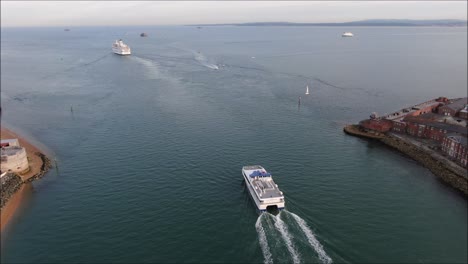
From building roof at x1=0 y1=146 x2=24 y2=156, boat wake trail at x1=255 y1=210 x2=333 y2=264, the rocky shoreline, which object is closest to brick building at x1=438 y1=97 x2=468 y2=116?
boat wake trail at x1=255 y1=210 x2=333 y2=264

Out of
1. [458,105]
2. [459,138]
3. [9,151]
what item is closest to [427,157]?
[459,138]

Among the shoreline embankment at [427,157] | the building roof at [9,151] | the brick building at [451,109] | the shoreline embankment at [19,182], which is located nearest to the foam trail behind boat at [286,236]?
the shoreline embankment at [427,157]

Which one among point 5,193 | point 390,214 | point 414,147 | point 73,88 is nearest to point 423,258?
point 390,214

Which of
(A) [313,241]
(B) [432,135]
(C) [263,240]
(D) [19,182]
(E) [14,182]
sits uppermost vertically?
(B) [432,135]

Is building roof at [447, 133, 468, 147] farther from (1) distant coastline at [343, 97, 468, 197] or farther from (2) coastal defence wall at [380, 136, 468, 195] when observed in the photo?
(2) coastal defence wall at [380, 136, 468, 195]

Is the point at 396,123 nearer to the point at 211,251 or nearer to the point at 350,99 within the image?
the point at 350,99

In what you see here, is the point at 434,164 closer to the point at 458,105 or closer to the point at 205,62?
the point at 458,105

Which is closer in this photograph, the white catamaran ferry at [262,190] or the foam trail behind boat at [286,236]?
the foam trail behind boat at [286,236]

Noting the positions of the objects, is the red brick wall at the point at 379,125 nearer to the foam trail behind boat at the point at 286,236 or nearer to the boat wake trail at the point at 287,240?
the boat wake trail at the point at 287,240
